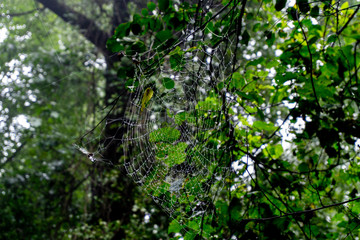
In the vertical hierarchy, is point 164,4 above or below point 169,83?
above

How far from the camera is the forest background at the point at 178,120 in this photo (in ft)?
A: 3.86

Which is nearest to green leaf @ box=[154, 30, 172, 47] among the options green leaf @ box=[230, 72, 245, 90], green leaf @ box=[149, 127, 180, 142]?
green leaf @ box=[230, 72, 245, 90]

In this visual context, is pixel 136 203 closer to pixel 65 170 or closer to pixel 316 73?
Result: pixel 65 170

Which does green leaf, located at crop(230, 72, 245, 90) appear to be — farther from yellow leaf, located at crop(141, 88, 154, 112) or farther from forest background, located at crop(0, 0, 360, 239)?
yellow leaf, located at crop(141, 88, 154, 112)

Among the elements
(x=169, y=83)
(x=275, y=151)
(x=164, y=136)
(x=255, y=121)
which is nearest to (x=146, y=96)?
(x=169, y=83)

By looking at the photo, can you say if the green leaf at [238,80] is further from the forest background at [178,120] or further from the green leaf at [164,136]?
the green leaf at [164,136]

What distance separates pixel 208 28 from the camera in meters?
1.18

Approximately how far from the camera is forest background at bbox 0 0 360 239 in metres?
1.18

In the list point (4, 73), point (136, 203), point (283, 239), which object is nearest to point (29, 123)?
point (4, 73)

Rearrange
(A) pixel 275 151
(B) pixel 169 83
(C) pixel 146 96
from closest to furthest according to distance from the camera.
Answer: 1. (C) pixel 146 96
2. (B) pixel 169 83
3. (A) pixel 275 151

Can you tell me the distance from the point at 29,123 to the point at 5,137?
0.57 m

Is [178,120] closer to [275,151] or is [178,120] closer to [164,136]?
[164,136]

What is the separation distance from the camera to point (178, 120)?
142 cm

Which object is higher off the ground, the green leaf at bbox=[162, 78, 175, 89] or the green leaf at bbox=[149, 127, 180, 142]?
the green leaf at bbox=[162, 78, 175, 89]
